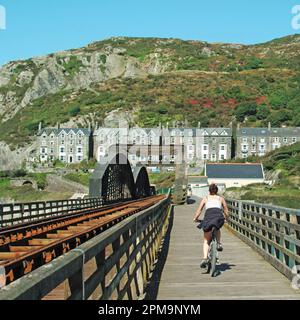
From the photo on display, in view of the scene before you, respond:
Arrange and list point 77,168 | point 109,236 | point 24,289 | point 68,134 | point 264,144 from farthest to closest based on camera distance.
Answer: point 68,134, point 264,144, point 77,168, point 109,236, point 24,289

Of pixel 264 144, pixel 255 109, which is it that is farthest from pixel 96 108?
pixel 264 144

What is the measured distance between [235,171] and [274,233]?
87.8 m

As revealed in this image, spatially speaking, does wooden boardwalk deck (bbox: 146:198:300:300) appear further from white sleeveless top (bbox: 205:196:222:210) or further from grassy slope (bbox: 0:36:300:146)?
grassy slope (bbox: 0:36:300:146)

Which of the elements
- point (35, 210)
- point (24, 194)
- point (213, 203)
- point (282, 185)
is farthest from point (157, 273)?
point (24, 194)

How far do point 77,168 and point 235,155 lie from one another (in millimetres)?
38818

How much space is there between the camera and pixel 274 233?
40.8 ft

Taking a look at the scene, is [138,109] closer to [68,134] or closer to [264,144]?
[68,134]

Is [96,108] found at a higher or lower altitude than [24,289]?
higher

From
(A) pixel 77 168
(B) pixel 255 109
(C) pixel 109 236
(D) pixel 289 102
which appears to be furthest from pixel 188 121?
(C) pixel 109 236

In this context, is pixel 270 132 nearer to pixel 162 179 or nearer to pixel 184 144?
pixel 184 144

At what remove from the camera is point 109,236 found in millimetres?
6480

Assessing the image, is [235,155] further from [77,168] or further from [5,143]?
[5,143]

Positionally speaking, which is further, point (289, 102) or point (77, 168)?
point (289, 102)
